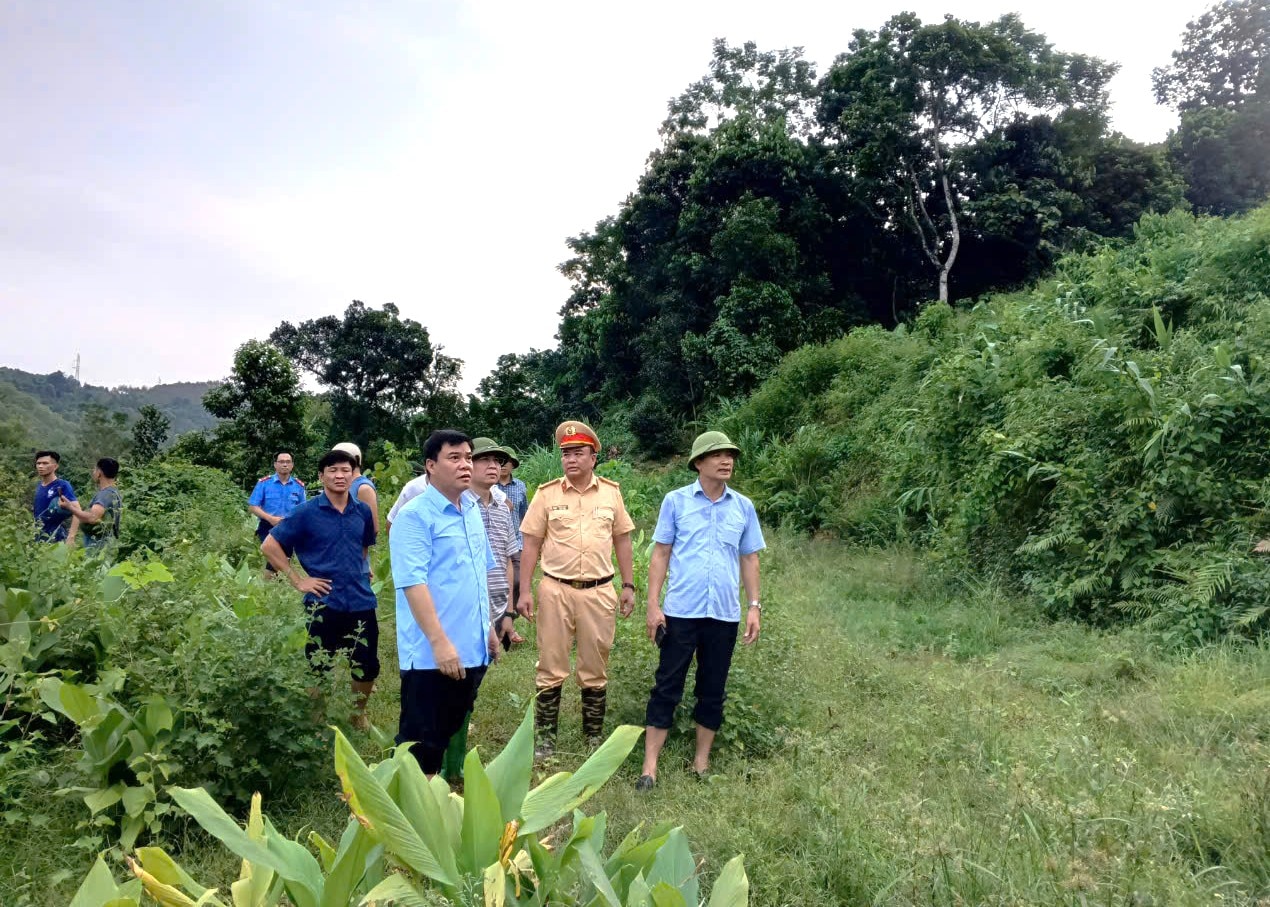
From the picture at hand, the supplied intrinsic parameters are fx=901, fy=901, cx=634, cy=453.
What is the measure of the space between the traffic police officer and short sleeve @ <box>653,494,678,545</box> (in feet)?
1.13

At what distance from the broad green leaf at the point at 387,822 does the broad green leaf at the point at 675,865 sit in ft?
1.37

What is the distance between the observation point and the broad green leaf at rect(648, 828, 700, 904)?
71.4 inches

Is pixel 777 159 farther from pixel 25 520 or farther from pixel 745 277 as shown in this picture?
pixel 25 520

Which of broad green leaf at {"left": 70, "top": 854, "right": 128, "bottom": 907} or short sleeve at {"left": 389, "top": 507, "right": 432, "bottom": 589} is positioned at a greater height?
short sleeve at {"left": 389, "top": 507, "right": 432, "bottom": 589}

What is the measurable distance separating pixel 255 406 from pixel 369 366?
6149 millimetres

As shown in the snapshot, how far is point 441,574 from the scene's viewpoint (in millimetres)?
3545

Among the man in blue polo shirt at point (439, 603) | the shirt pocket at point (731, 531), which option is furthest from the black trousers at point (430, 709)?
the shirt pocket at point (731, 531)

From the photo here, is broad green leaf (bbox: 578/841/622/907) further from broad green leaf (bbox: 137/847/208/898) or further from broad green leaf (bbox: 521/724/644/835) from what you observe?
broad green leaf (bbox: 137/847/208/898)

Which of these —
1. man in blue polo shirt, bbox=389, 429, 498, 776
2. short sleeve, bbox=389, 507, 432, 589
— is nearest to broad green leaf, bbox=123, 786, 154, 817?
man in blue polo shirt, bbox=389, 429, 498, 776

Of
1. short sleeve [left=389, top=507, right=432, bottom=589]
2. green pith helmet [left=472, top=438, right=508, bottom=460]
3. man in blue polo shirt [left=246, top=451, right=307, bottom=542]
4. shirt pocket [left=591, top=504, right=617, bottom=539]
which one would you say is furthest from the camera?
man in blue polo shirt [left=246, top=451, right=307, bottom=542]

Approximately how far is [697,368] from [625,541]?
15593 mm

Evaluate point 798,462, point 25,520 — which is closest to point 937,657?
point 25,520

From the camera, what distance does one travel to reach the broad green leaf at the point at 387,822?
168 cm

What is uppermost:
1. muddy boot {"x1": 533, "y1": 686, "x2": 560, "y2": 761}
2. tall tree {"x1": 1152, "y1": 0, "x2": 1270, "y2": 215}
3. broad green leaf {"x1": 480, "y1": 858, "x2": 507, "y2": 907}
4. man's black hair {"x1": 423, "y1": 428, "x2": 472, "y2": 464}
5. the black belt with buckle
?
tall tree {"x1": 1152, "y1": 0, "x2": 1270, "y2": 215}
